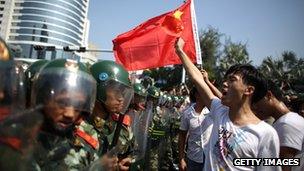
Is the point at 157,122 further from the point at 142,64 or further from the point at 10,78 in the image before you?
the point at 10,78

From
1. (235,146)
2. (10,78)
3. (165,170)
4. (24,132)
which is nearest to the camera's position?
(24,132)

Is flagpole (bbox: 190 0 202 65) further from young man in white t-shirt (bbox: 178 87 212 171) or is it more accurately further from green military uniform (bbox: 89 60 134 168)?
green military uniform (bbox: 89 60 134 168)

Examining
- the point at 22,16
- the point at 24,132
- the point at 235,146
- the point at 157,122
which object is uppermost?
the point at 22,16

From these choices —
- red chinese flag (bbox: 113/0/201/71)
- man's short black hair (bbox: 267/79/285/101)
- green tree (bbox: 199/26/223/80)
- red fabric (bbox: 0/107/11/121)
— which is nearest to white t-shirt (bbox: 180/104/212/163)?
red chinese flag (bbox: 113/0/201/71)

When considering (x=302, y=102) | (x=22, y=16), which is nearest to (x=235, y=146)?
(x=302, y=102)

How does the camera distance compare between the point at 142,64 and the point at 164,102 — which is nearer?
the point at 142,64

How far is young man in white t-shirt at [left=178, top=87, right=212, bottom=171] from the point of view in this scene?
565 cm

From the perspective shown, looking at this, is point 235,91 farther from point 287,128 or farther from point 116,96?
point 116,96

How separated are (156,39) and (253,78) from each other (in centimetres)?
364

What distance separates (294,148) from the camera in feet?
11.9

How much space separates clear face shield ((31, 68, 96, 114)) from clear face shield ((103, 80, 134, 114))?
45.0 inches

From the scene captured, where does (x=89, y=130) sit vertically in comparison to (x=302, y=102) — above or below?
below

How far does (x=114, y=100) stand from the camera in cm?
361

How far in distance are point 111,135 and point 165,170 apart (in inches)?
237
